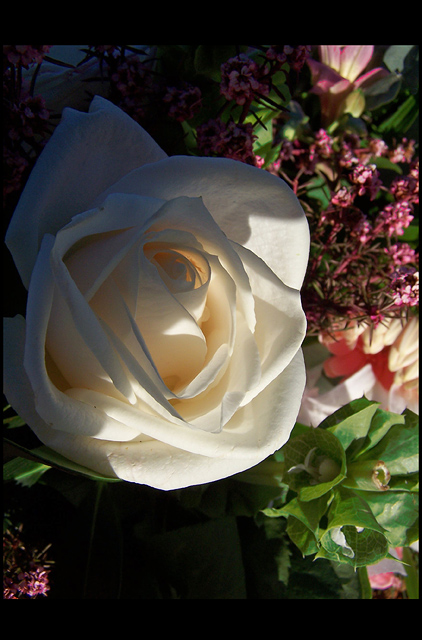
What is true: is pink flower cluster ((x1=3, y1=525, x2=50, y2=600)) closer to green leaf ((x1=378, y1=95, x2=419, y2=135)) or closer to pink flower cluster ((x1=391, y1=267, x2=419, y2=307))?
pink flower cluster ((x1=391, y1=267, x2=419, y2=307))

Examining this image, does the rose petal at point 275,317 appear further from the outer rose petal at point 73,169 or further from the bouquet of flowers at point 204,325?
the outer rose petal at point 73,169

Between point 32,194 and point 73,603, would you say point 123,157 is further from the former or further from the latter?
point 73,603

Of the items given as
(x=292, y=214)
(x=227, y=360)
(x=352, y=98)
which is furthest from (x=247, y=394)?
(x=352, y=98)

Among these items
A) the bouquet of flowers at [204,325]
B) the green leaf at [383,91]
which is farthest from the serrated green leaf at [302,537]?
the green leaf at [383,91]

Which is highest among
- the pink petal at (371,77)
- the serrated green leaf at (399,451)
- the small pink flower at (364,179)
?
the pink petal at (371,77)

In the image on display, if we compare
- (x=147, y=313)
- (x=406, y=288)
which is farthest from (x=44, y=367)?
(x=406, y=288)
